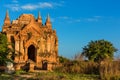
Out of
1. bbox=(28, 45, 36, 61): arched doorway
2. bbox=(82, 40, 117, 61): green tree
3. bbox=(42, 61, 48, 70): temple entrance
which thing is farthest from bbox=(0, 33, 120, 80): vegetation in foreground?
bbox=(28, 45, 36, 61): arched doorway

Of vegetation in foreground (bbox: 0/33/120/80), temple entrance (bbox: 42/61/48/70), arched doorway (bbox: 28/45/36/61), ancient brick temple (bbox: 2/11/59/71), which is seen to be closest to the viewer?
vegetation in foreground (bbox: 0/33/120/80)

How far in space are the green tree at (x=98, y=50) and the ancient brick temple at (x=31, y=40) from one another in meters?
4.35

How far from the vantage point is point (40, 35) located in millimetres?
39781

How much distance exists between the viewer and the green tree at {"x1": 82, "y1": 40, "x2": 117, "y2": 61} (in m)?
39.1

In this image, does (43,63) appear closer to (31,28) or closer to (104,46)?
(31,28)

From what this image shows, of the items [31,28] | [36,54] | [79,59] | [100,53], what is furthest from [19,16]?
[79,59]

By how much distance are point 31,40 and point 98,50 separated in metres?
8.49

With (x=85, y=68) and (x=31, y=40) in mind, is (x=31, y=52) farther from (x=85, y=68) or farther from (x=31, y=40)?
(x=85, y=68)

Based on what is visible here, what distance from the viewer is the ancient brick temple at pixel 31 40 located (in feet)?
126

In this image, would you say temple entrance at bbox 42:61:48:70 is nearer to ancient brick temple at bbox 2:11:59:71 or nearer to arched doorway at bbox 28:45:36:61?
ancient brick temple at bbox 2:11:59:71

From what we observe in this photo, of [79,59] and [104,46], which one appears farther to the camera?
[104,46]

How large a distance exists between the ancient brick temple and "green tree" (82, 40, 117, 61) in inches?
171

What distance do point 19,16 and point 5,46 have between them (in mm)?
16217

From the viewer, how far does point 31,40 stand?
1543 inches
